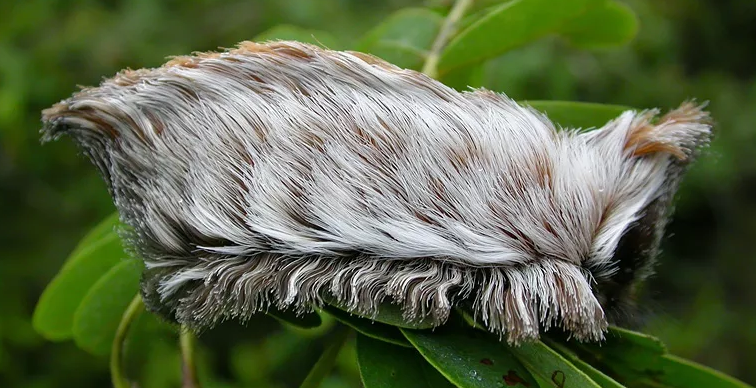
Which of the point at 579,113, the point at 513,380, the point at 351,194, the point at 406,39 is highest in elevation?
the point at 406,39

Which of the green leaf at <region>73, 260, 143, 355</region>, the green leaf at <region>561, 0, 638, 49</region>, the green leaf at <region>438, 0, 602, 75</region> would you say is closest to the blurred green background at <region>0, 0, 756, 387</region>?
the green leaf at <region>561, 0, 638, 49</region>

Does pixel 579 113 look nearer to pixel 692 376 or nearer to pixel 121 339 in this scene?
pixel 692 376

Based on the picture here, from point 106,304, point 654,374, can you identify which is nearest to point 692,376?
point 654,374

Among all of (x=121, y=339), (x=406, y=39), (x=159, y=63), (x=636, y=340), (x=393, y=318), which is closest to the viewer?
(x=393, y=318)

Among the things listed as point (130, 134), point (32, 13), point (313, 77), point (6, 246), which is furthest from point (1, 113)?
point (313, 77)

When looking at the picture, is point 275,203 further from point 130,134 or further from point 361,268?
point 130,134

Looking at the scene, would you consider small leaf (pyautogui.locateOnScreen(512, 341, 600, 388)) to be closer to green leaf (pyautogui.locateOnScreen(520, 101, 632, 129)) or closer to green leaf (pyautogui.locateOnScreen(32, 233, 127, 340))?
green leaf (pyautogui.locateOnScreen(520, 101, 632, 129))
